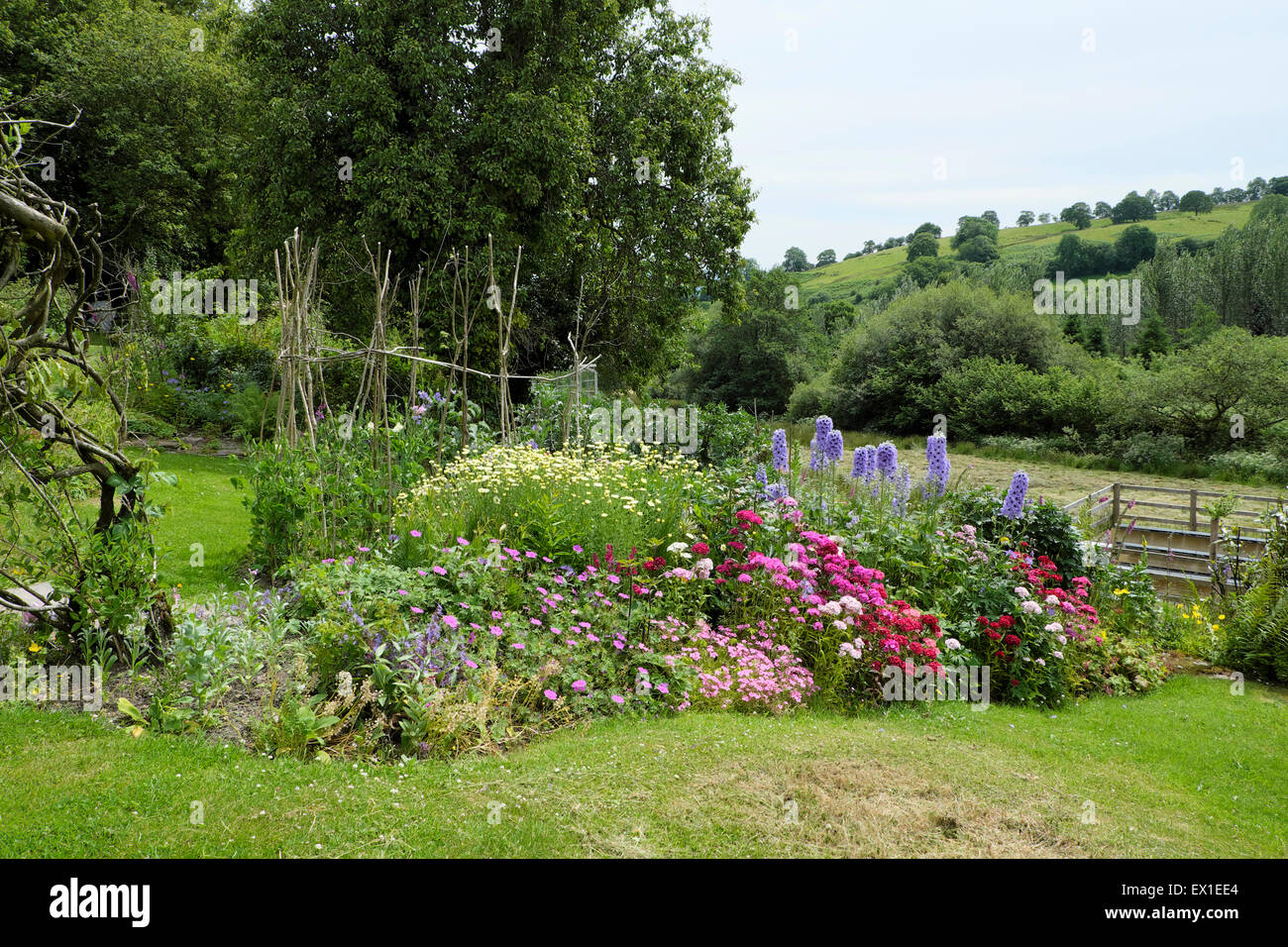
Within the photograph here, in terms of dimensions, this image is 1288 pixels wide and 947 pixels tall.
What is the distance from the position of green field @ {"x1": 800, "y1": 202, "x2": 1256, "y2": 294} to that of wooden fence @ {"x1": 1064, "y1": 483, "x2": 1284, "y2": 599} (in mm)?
55962

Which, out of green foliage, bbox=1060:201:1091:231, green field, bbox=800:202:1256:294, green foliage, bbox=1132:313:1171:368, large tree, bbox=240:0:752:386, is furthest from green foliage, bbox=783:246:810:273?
large tree, bbox=240:0:752:386

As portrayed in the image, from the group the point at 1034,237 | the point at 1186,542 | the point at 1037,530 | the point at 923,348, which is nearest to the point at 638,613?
the point at 1037,530

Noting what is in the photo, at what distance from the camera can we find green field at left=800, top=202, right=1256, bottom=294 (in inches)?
2463

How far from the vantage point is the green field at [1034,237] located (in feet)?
205

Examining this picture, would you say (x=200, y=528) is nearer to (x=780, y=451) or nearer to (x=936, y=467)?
(x=780, y=451)

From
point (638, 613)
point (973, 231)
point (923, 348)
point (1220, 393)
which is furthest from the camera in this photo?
point (973, 231)

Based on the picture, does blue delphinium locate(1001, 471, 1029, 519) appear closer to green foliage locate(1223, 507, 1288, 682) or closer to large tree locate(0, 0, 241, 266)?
green foliage locate(1223, 507, 1288, 682)

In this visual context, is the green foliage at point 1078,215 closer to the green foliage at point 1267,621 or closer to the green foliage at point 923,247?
the green foliage at point 923,247

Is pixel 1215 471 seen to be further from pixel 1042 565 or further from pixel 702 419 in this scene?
pixel 1042 565

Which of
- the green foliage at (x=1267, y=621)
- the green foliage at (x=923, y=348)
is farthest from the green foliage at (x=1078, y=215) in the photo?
the green foliage at (x=1267, y=621)

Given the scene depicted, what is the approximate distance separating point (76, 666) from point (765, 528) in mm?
4426

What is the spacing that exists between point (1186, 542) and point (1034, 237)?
72.1 meters

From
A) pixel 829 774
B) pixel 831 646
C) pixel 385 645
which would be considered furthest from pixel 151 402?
pixel 829 774

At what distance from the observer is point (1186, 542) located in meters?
12.6
